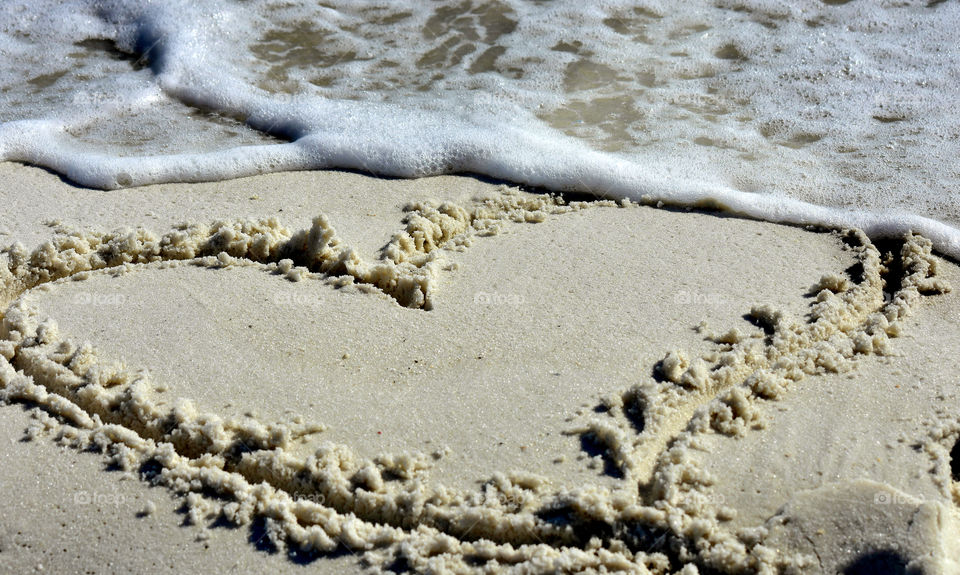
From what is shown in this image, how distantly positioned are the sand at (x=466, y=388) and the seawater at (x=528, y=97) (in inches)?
12.6

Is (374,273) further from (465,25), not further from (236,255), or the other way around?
(465,25)

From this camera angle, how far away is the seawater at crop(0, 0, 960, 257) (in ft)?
11.5

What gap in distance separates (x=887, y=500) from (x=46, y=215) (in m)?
3.13

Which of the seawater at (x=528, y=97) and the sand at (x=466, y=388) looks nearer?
the sand at (x=466, y=388)

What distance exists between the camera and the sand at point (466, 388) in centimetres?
190

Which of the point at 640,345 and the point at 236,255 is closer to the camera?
the point at 640,345

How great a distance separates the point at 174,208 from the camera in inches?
129

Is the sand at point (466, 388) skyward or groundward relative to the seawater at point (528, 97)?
groundward

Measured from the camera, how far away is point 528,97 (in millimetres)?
4230

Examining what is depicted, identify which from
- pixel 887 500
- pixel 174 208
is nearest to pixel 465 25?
pixel 174 208

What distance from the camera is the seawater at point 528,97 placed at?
3.51 metres

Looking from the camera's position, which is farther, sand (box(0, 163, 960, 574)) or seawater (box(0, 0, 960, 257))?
seawater (box(0, 0, 960, 257))

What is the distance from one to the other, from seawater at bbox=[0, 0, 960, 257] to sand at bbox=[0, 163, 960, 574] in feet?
1.05

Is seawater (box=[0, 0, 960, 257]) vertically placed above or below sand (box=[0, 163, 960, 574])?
above
